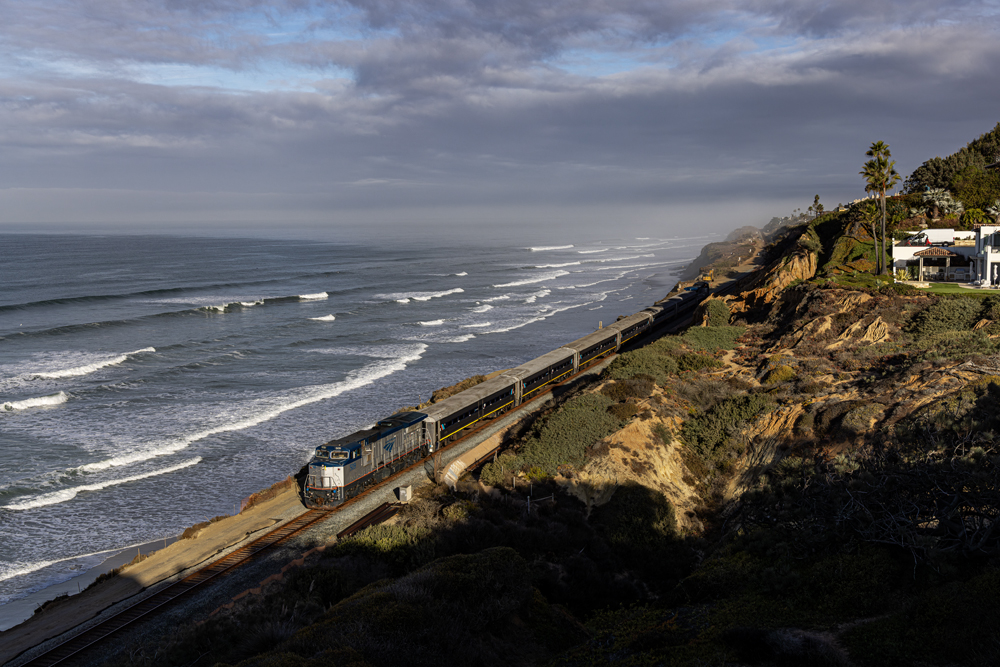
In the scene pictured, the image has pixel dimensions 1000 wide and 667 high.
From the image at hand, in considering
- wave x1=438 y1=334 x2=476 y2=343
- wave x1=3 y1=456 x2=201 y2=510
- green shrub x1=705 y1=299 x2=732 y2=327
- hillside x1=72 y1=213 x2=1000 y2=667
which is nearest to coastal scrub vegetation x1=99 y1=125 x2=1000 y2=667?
hillside x1=72 y1=213 x2=1000 y2=667

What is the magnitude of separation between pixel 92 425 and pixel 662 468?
107ft

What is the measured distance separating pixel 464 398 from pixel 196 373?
2788 cm

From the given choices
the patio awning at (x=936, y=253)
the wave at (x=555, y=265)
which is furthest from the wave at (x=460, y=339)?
the wave at (x=555, y=265)

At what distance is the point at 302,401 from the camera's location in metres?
41.3

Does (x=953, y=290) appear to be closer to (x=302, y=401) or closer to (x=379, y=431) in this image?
(x=379, y=431)

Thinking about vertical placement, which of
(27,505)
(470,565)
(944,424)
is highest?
(944,424)

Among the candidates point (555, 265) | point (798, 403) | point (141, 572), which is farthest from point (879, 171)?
point (555, 265)

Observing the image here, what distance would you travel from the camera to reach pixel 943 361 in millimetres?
25641

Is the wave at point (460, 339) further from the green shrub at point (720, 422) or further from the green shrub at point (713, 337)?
the green shrub at point (720, 422)

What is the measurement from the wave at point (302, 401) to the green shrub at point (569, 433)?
19351 mm

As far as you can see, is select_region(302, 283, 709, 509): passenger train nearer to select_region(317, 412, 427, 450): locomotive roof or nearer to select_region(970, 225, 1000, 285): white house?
select_region(317, 412, 427, 450): locomotive roof

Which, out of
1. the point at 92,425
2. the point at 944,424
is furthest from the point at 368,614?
the point at 92,425

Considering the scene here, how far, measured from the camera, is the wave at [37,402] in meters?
39.8

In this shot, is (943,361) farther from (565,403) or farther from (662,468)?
(565,403)
